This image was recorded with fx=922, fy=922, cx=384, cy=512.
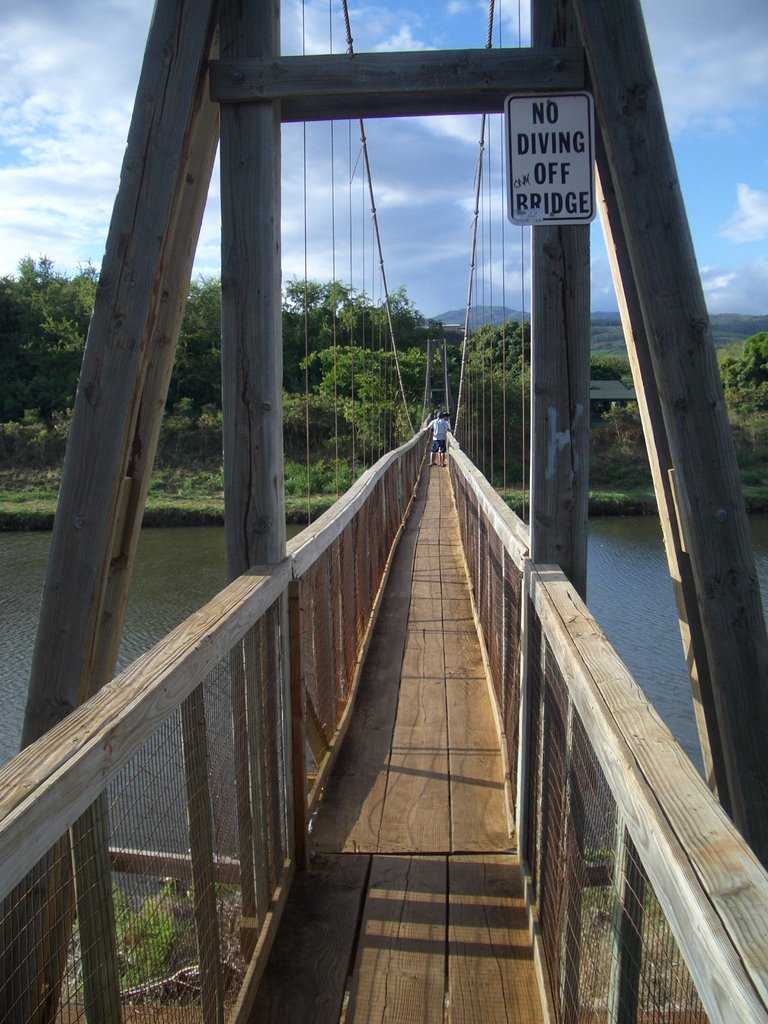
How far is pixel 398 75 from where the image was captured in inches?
93.6

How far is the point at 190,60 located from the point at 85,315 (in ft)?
72.3

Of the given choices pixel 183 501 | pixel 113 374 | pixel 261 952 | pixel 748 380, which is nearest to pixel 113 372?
pixel 113 374

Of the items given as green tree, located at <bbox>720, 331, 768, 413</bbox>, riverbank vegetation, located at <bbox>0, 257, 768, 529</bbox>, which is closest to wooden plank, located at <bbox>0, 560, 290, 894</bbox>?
riverbank vegetation, located at <bbox>0, 257, 768, 529</bbox>

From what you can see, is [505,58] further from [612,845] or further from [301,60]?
[612,845]

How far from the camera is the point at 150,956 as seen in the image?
1754 mm

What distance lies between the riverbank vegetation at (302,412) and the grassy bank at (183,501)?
49 millimetres

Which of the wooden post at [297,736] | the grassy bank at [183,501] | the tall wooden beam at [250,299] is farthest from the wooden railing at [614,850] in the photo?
the grassy bank at [183,501]

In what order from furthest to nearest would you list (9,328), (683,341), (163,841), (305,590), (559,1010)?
(9,328), (305,590), (683,341), (559,1010), (163,841)

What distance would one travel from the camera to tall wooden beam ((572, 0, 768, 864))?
2107mm

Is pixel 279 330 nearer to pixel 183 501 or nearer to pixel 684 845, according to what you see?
pixel 684 845

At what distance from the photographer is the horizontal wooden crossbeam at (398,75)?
2.31 m

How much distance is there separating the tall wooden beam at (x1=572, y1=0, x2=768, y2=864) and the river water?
4527 millimetres

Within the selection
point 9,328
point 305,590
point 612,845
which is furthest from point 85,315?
point 612,845

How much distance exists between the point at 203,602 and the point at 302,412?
35.8 feet
